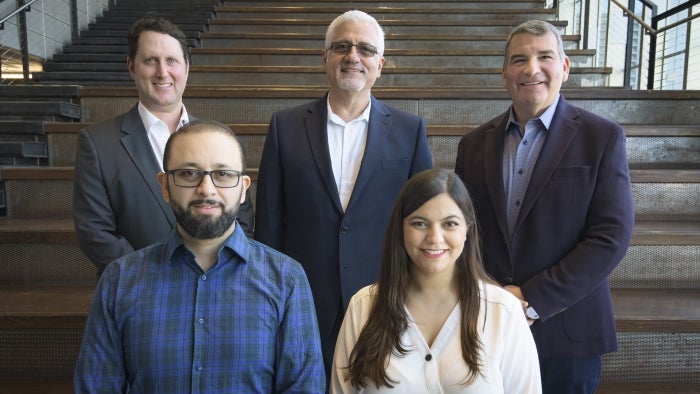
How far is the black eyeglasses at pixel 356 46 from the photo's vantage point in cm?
148

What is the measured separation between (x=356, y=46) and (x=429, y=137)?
149 cm

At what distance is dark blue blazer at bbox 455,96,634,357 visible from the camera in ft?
4.15

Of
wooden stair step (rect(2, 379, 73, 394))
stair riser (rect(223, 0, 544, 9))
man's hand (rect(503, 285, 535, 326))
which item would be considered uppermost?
stair riser (rect(223, 0, 544, 9))

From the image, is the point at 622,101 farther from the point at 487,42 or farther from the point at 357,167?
the point at 357,167

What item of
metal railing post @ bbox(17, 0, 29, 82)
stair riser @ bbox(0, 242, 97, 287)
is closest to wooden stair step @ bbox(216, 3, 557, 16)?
metal railing post @ bbox(17, 0, 29, 82)

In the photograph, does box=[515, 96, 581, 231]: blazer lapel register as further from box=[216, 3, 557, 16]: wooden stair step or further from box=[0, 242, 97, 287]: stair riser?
box=[216, 3, 557, 16]: wooden stair step

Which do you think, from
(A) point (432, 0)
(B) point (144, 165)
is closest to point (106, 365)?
(B) point (144, 165)

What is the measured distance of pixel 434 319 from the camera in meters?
1.15

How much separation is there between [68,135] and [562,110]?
2.58 m

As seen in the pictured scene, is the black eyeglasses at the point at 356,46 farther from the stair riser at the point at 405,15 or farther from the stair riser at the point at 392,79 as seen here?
the stair riser at the point at 405,15

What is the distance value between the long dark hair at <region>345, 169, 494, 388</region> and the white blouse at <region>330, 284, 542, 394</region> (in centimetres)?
1

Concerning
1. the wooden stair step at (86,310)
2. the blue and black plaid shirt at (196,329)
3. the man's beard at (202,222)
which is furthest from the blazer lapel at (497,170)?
the wooden stair step at (86,310)

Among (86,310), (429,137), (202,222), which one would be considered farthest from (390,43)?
(202,222)

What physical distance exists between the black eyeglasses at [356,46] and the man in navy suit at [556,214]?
0.36 metres
